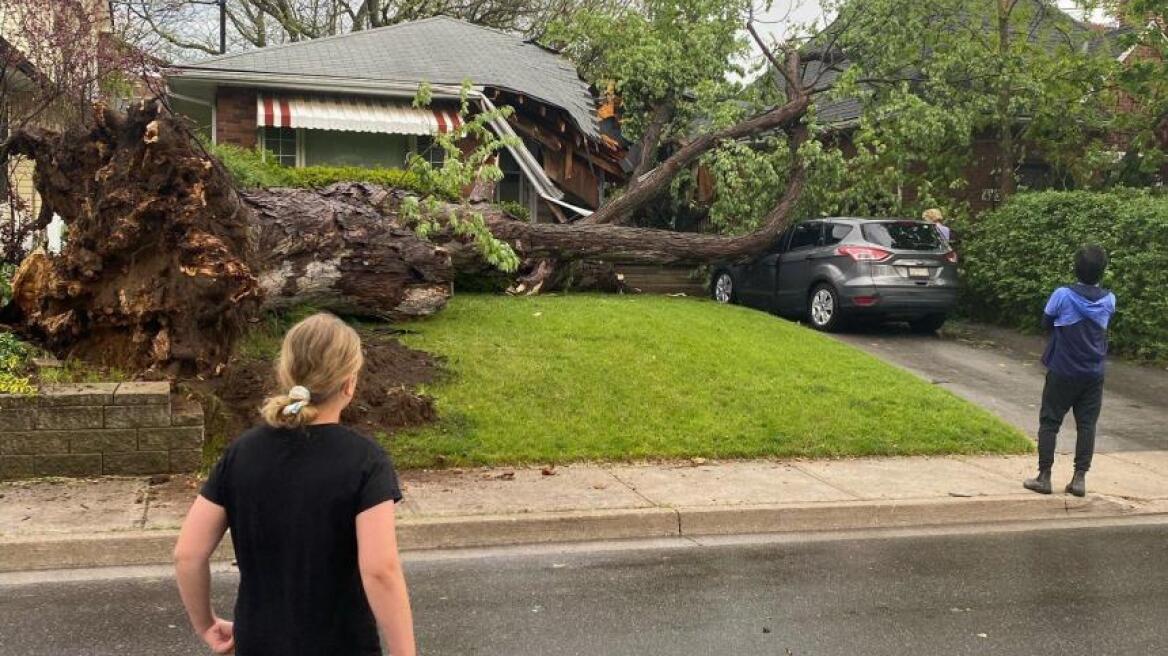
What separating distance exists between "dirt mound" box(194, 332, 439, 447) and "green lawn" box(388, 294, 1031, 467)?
0.65 ft

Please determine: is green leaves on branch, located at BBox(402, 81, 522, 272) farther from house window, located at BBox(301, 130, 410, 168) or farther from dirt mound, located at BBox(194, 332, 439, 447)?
house window, located at BBox(301, 130, 410, 168)

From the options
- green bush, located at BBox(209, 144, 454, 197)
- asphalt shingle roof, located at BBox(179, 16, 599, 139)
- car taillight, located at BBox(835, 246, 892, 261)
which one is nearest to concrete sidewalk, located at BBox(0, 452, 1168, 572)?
green bush, located at BBox(209, 144, 454, 197)

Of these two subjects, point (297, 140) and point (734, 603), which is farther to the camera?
point (297, 140)

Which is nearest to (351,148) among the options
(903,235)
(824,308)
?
(824,308)

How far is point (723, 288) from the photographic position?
682 inches

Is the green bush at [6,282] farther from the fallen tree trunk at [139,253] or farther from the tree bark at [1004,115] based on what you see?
the tree bark at [1004,115]

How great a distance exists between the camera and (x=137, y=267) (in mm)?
7887

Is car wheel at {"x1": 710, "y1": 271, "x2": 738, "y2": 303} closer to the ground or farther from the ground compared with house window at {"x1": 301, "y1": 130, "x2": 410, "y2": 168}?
closer to the ground

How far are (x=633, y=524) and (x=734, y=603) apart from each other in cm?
145

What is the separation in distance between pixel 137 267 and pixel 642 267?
1016cm

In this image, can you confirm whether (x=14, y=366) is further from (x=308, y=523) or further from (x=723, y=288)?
(x=723, y=288)

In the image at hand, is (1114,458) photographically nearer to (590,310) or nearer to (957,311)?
(590,310)

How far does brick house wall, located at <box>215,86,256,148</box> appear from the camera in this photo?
57.1ft

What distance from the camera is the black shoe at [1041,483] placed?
7.74 m
